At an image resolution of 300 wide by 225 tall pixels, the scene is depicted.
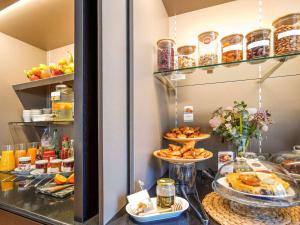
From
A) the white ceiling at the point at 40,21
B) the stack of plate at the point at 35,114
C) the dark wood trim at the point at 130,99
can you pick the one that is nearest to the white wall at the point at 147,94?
the dark wood trim at the point at 130,99

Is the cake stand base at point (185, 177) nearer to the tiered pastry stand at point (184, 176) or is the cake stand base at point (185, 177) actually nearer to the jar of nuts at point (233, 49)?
the tiered pastry stand at point (184, 176)

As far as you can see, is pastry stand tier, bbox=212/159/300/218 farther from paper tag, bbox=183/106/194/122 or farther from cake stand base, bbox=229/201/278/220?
paper tag, bbox=183/106/194/122

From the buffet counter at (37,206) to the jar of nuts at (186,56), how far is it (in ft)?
2.56

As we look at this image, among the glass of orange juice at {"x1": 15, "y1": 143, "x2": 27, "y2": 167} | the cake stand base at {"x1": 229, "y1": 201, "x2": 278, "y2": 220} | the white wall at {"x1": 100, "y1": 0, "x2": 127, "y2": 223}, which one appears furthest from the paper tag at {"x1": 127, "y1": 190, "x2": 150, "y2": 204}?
the glass of orange juice at {"x1": 15, "y1": 143, "x2": 27, "y2": 167}

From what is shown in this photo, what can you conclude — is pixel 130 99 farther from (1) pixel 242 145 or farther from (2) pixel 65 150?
(2) pixel 65 150

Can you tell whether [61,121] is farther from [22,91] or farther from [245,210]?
[245,210]

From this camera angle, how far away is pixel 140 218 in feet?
1.81

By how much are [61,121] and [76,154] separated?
26.2 inches

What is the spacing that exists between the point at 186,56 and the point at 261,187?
2.16ft

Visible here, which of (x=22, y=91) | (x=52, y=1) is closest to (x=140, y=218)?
(x=52, y=1)

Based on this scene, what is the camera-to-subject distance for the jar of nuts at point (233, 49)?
2.66 feet

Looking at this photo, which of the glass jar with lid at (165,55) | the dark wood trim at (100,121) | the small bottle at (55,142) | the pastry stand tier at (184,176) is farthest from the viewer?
the small bottle at (55,142)

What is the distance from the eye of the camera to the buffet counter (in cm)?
60

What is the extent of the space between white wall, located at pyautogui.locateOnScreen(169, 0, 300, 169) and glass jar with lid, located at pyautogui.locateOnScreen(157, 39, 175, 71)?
0.25 m
